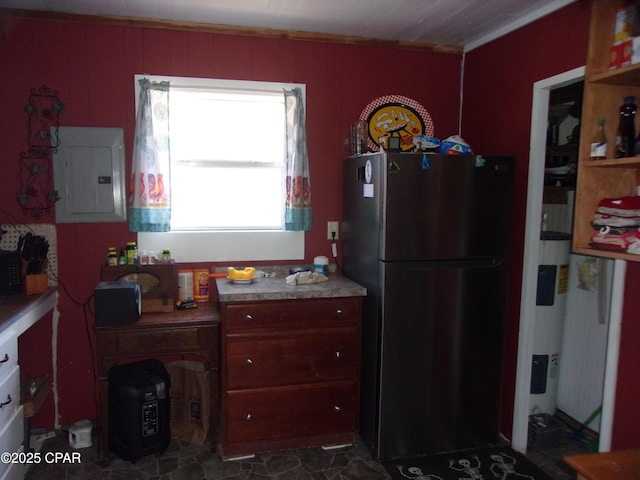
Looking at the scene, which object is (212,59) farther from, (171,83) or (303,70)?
(303,70)

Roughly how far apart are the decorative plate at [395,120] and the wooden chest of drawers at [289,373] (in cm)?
118

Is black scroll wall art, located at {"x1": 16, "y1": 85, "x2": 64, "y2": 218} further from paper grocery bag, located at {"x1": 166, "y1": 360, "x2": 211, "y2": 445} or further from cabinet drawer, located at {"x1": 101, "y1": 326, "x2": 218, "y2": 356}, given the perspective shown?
paper grocery bag, located at {"x1": 166, "y1": 360, "x2": 211, "y2": 445}

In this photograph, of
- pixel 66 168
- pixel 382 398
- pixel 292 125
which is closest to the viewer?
pixel 382 398

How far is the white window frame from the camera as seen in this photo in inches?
108

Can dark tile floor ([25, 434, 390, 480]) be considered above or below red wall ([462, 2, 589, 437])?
below

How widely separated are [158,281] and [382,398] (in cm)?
143

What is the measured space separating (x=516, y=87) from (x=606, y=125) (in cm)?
84

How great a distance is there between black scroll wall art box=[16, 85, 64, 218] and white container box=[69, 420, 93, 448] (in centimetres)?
125

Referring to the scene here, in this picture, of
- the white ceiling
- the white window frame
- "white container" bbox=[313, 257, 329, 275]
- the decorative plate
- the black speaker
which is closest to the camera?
the black speaker

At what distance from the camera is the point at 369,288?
8.28 ft

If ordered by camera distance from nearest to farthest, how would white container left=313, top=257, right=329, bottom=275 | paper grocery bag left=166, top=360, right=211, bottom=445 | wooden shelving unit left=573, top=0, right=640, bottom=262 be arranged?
wooden shelving unit left=573, top=0, right=640, bottom=262, paper grocery bag left=166, top=360, right=211, bottom=445, white container left=313, top=257, right=329, bottom=275

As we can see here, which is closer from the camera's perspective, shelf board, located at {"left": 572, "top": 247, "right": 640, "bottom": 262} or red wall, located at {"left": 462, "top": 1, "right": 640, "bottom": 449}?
shelf board, located at {"left": 572, "top": 247, "right": 640, "bottom": 262}

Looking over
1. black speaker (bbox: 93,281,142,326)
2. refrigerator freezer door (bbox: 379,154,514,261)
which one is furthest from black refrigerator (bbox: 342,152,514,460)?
black speaker (bbox: 93,281,142,326)

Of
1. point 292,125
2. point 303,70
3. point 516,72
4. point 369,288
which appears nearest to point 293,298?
point 369,288
